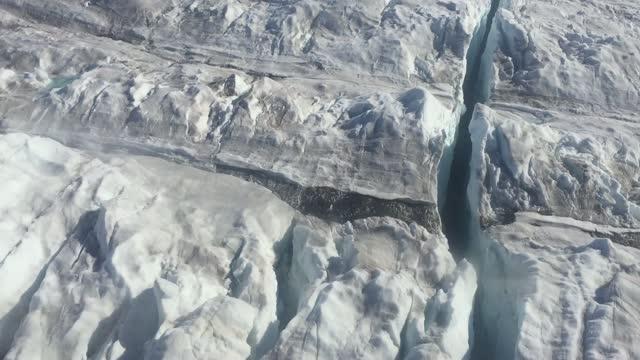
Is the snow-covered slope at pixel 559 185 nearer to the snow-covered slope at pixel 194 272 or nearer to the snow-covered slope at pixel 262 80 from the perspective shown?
the snow-covered slope at pixel 194 272

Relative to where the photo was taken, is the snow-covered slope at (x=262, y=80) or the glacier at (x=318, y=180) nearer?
the glacier at (x=318, y=180)

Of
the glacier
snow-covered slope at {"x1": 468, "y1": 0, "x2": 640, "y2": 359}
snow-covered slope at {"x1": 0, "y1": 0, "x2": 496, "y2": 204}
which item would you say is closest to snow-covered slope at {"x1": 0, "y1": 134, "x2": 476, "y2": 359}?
the glacier

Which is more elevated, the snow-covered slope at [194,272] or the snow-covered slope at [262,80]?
the snow-covered slope at [262,80]

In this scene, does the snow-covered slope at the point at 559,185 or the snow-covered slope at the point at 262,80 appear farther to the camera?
the snow-covered slope at the point at 262,80

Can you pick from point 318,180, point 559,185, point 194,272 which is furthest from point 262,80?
point 559,185

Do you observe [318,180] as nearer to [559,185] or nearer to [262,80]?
[262,80]

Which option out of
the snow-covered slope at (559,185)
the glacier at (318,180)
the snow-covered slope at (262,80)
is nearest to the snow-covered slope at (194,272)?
the glacier at (318,180)

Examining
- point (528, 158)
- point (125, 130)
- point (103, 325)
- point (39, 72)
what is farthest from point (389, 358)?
point (39, 72)

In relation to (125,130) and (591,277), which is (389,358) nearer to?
(591,277)
